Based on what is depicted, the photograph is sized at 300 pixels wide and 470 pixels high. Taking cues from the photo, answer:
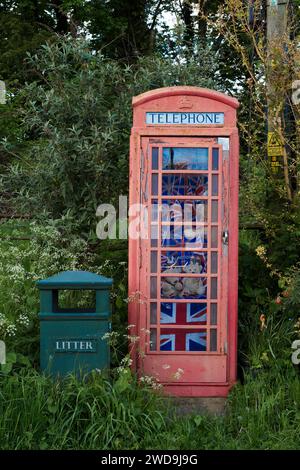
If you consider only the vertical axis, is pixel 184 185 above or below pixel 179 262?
above

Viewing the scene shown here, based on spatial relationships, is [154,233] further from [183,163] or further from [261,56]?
[261,56]

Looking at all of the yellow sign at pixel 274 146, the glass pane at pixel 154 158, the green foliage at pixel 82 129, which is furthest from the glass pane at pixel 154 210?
the yellow sign at pixel 274 146

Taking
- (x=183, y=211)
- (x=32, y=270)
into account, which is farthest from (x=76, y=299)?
(x=183, y=211)

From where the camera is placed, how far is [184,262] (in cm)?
527

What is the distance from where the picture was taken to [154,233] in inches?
207

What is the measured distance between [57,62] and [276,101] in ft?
7.50

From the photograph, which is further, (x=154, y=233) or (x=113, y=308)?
(x=113, y=308)

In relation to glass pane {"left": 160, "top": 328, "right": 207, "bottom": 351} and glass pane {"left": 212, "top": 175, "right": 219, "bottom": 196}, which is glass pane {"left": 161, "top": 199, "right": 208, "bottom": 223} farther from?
glass pane {"left": 160, "top": 328, "right": 207, "bottom": 351}

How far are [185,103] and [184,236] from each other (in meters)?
1.04

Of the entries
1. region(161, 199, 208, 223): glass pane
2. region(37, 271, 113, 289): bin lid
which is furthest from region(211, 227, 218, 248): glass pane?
region(37, 271, 113, 289): bin lid

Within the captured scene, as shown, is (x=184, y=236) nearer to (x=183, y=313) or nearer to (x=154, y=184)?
(x=154, y=184)

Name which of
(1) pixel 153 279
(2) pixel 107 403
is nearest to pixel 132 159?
(1) pixel 153 279

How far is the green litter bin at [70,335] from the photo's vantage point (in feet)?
15.6

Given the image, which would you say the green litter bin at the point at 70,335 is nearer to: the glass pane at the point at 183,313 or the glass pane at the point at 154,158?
the glass pane at the point at 183,313
